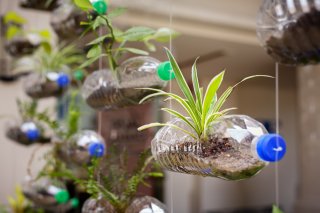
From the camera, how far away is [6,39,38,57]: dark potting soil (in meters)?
2.32

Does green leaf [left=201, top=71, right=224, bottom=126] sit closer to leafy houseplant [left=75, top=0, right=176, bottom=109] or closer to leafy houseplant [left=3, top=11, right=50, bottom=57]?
leafy houseplant [left=75, top=0, right=176, bottom=109]

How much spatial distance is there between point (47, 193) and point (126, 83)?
3.09ft

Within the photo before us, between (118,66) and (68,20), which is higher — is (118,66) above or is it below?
below

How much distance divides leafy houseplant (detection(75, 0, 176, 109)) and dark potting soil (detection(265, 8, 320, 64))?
0.38 meters

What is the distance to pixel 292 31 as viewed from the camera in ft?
2.52

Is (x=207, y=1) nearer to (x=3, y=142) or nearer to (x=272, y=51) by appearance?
(x=3, y=142)

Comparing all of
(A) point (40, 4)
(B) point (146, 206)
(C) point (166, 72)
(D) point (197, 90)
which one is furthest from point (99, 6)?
(A) point (40, 4)

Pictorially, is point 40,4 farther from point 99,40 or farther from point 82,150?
point 99,40

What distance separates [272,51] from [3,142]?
3114 mm

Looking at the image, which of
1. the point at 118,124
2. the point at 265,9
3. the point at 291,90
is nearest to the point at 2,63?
the point at 118,124

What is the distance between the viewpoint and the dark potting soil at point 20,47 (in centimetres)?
232

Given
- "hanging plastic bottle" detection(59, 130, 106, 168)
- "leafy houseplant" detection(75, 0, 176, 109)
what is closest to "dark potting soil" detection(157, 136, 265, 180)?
"leafy houseplant" detection(75, 0, 176, 109)

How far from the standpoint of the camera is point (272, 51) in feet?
2.77

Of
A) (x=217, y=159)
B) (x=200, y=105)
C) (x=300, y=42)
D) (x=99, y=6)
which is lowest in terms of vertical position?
(x=217, y=159)
